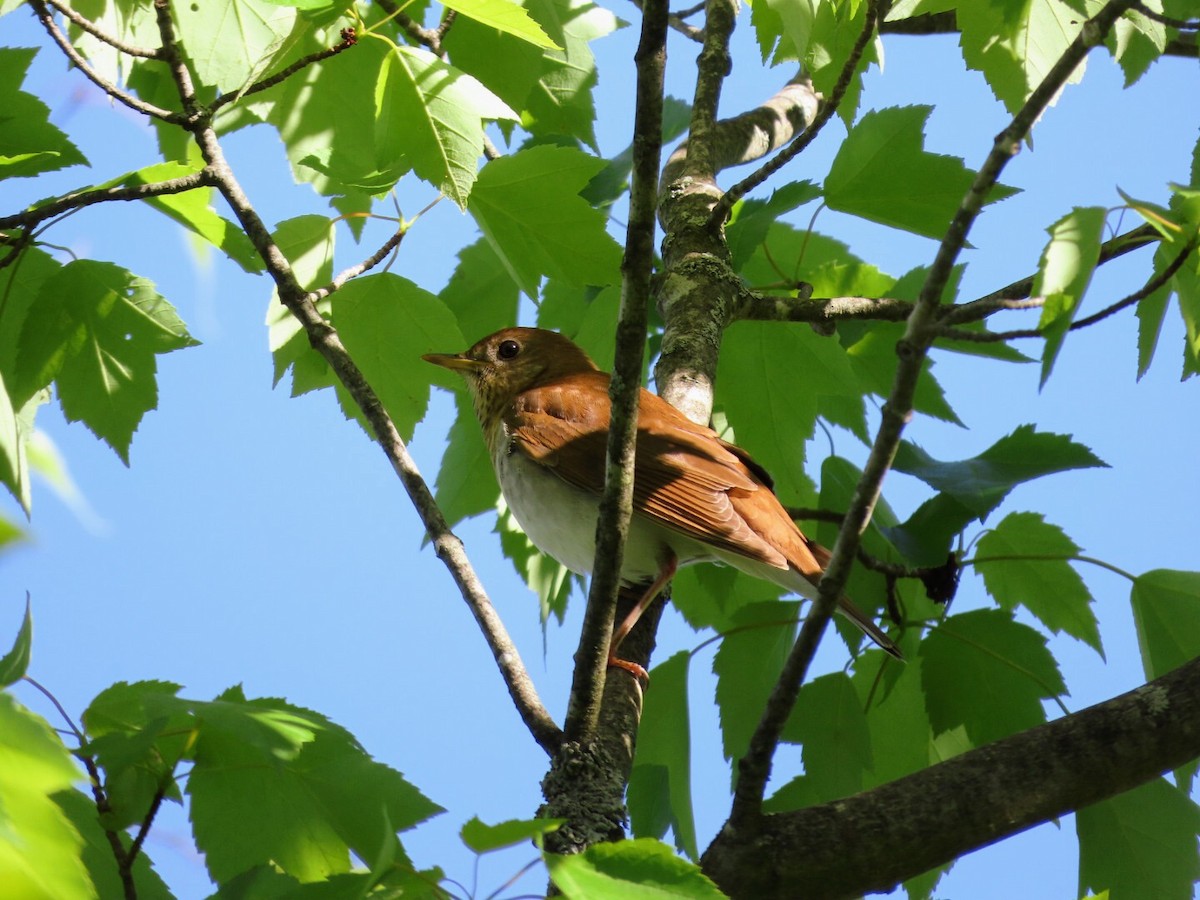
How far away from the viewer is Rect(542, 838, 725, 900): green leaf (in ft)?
5.16

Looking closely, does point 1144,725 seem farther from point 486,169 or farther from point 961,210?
point 486,169

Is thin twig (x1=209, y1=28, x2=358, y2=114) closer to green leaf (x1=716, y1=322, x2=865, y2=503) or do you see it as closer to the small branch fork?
the small branch fork

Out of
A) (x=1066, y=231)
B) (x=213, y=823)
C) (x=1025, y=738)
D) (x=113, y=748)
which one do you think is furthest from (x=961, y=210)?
(x=213, y=823)

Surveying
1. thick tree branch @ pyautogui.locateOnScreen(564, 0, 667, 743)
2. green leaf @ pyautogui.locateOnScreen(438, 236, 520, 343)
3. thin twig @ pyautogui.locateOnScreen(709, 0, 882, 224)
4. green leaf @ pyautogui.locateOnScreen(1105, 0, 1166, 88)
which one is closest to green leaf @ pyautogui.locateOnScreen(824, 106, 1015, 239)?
thin twig @ pyautogui.locateOnScreen(709, 0, 882, 224)

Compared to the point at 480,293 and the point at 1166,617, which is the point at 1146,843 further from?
the point at 480,293

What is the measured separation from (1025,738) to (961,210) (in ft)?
4.72

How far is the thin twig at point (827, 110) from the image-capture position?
2.80 meters

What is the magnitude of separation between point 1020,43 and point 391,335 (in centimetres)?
206

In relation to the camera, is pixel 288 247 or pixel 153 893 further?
pixel 288 247

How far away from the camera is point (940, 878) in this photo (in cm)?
322

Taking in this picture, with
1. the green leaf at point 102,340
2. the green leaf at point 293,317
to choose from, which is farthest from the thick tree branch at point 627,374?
the green leaf at point 293,317

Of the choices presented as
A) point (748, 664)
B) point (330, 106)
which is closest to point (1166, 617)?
point (748, 664)

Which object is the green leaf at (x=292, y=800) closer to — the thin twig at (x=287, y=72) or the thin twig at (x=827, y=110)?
the thin twig at (x=287, y=72)

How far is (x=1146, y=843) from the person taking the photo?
2.78 m
